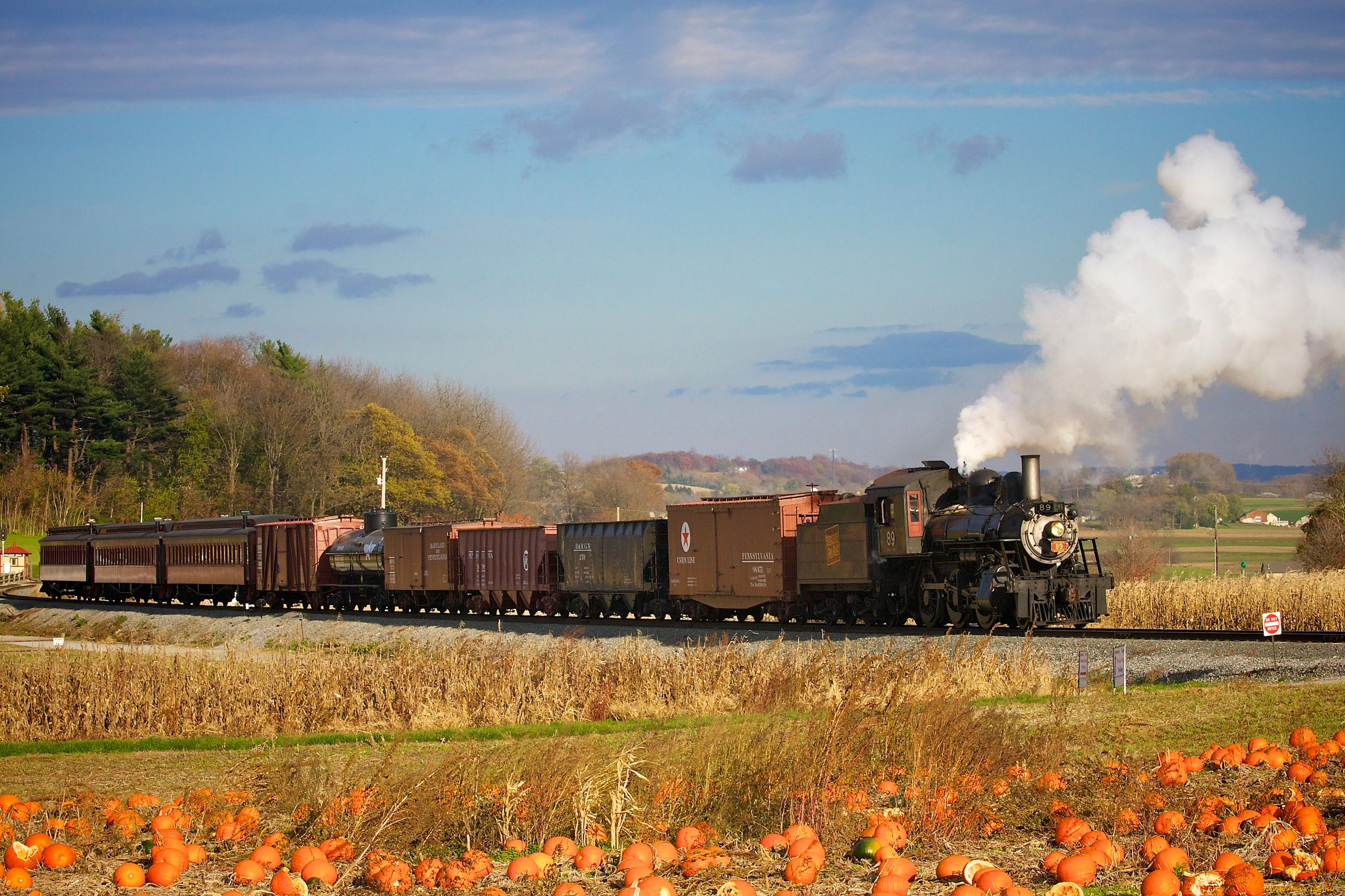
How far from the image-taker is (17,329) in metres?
96.9

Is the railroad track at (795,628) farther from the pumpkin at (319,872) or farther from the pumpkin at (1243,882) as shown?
the pumpkin at (319,872)

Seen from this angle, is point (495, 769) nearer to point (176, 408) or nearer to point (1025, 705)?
point (1025, 705)

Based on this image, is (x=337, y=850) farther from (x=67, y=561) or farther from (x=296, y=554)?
(x=67, y=561)

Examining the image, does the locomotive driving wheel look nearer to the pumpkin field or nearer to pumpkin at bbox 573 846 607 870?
the pumpkin field

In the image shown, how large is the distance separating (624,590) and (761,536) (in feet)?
21.7

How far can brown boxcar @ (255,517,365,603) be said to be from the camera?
148 feet

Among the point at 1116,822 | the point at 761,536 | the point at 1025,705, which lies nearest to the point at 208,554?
→ the point at 761,536

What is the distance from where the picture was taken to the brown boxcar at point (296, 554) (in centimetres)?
4512

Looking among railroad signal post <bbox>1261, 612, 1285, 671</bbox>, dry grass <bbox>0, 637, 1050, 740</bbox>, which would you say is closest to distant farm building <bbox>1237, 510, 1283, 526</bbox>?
railroad signal post <bbox>1261, 612, 1285, 671</bbox>

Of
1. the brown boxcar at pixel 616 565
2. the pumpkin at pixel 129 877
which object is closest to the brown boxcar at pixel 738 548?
the brown boxcar at pixel 616 565

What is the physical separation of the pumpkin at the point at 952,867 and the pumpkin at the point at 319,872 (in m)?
4.22

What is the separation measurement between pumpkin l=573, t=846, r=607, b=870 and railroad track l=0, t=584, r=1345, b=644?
34.6 feet

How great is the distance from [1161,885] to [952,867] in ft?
4.71

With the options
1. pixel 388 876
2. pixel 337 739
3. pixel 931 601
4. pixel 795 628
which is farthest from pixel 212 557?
pixel 388 876
